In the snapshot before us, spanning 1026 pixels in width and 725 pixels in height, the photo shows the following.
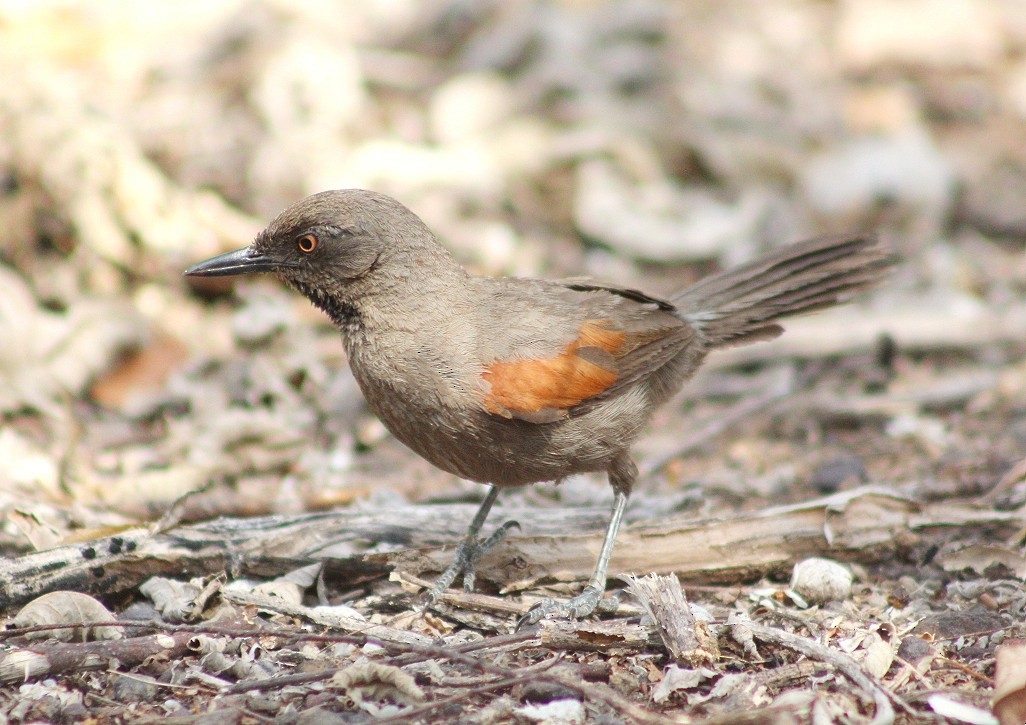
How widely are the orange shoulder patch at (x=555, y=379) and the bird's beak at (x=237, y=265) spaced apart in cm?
123

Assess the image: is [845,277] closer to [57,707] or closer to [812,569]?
[812,569]

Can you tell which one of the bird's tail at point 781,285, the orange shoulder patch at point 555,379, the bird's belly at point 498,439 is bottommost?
the bird's belly at point 498,439

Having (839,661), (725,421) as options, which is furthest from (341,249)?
(725,421)

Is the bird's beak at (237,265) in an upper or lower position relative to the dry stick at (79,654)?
upper

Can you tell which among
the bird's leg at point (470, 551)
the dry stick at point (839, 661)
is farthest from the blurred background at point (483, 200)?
the dry stick at point (839, 661)

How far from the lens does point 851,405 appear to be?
285 inches

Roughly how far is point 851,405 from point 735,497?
1548 millimetres

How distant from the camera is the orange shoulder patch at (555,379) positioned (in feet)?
15.8

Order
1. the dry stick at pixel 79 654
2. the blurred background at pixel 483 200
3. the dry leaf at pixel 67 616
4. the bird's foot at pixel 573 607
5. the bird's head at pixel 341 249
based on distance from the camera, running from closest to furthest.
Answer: the dry stick at pixel 79 654, the dry leaf at pixel 67 616, the bird's foot at pixel 573 607, the bird's head at pixel 341 249, the blurred background at pixel 483 200

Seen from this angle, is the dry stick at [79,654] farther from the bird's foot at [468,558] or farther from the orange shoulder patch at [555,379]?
the orange shoulder patch at [555,379]

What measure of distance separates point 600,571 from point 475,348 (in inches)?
46.3

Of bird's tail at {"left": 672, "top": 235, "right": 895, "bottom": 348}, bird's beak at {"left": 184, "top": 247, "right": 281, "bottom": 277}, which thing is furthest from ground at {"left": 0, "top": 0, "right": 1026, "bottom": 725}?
bird's beak at {"left": 184, "top": 247, "right": 281, "bottom": 277}

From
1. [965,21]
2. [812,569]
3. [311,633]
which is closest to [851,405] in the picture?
[812,569]

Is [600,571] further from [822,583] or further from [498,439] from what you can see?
[822,583]
